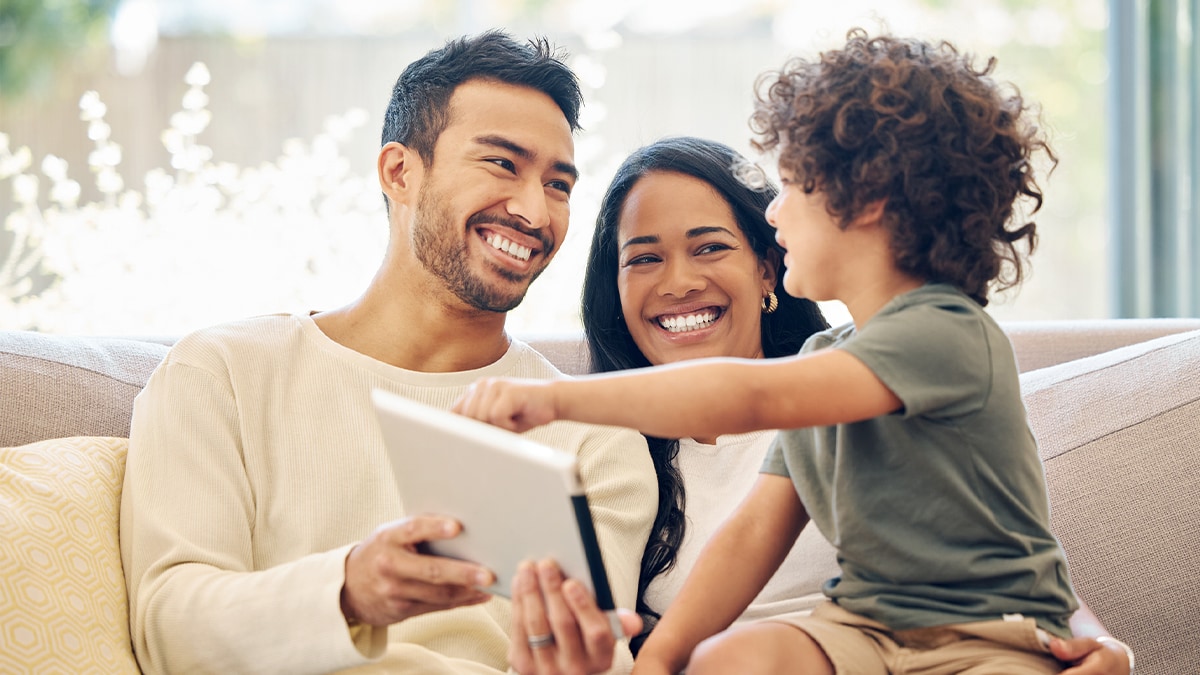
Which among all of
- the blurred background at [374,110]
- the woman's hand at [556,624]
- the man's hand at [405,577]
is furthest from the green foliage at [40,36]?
the woman's hand at [556,624]

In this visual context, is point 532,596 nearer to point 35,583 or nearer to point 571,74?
point 35,583

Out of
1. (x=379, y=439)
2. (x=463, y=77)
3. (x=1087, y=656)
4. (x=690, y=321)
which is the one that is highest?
(x=463, y=77)

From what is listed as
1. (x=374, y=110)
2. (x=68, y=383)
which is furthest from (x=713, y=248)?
(x=374, y=110)

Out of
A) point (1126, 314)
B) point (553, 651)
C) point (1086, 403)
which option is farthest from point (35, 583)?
point (1126, 314)

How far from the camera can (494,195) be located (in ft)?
6.09

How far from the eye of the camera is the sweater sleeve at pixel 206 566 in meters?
1.35

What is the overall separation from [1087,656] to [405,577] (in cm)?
80

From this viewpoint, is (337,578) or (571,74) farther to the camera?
(571,74)

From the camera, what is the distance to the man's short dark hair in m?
1.94

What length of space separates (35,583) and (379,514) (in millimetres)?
466

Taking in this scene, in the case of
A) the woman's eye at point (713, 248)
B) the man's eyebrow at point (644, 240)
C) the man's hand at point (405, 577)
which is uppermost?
the man's eyebrow at point (644, 240)

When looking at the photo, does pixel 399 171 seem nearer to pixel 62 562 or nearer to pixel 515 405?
pixel 62 562

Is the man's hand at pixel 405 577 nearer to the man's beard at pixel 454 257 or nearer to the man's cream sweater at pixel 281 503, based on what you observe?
the man's cream sweater at pixel 281 503

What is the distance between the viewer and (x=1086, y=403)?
1911 mm
